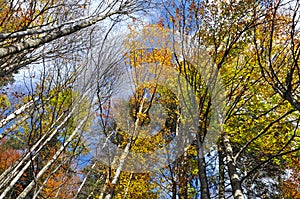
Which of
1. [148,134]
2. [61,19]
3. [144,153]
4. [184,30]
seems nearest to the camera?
[184,30]

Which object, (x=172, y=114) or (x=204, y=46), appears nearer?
(x=204, y=46)

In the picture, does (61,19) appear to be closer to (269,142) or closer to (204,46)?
(204,46)

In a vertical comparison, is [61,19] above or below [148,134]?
below

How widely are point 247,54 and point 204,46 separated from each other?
2161mm

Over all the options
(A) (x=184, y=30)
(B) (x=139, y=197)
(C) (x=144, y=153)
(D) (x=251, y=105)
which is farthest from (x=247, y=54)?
(B) (x=139, y=197)

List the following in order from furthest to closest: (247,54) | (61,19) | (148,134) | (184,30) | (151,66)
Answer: (148,134) → (151,66) → (247,54) → (61,19) → (184,30)

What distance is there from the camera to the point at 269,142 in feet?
18.8

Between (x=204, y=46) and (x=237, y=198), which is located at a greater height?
(x=204, y=46)

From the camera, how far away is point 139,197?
807 centimetres

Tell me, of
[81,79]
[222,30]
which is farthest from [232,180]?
[81,79]

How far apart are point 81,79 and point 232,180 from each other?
10.6ft

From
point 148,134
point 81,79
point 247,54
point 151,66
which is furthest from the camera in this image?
point 148,134

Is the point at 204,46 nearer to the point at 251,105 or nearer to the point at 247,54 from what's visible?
the point at 247,54

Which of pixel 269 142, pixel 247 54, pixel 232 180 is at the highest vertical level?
pixel 247 54
